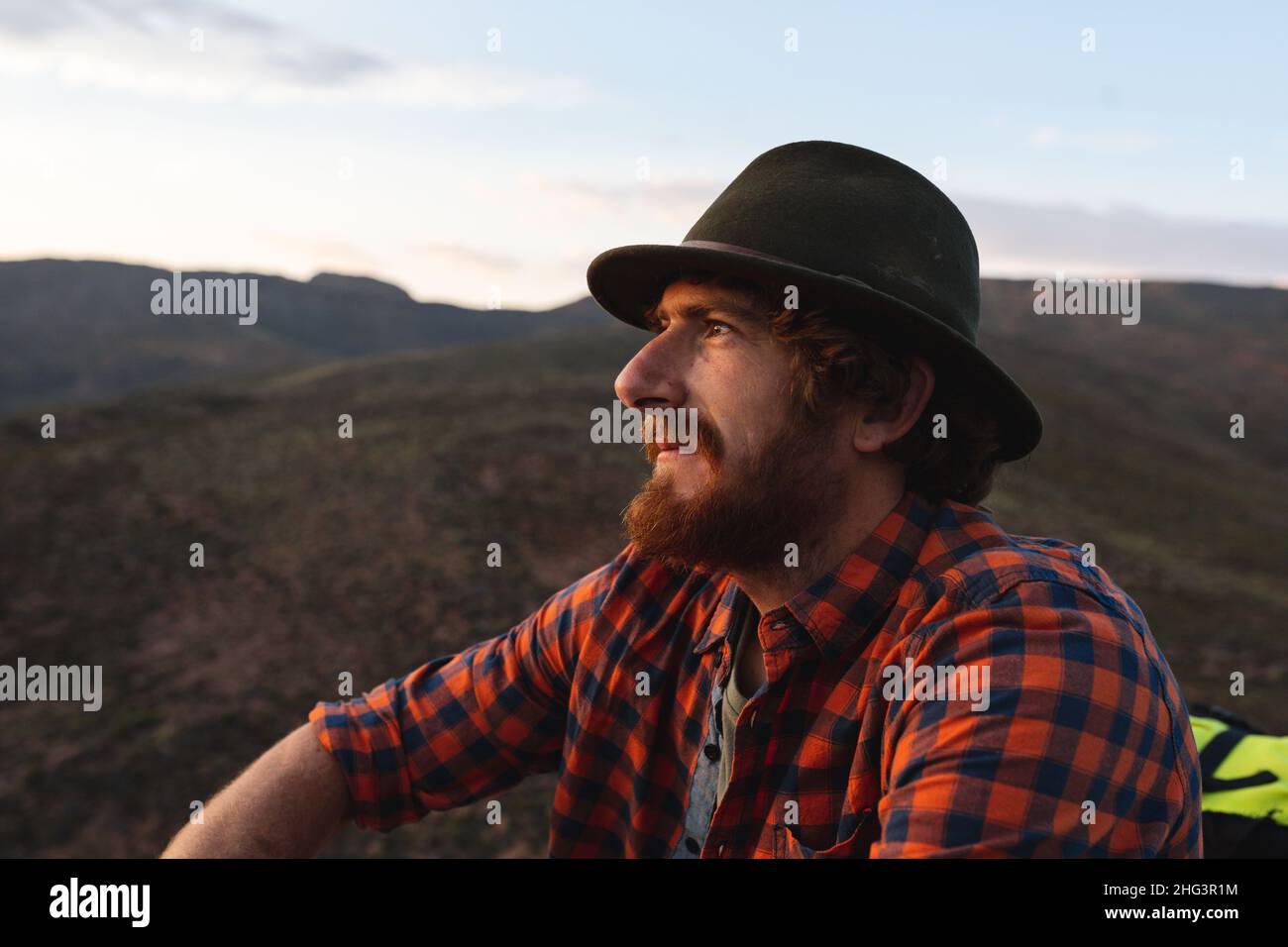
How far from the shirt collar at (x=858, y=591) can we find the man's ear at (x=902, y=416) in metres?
0.19

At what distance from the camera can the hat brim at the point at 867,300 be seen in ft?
7.95

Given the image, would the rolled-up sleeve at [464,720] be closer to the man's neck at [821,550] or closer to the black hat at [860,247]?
the man's neck at [821,550]

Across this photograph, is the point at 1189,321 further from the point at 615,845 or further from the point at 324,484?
the point at 615,845

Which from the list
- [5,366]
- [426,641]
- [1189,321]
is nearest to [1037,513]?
[426,641]

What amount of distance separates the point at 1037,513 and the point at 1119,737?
22.6 metres

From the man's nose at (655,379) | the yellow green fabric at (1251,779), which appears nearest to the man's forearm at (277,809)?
the man's nose at (655,379)

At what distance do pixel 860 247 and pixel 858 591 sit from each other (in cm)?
90

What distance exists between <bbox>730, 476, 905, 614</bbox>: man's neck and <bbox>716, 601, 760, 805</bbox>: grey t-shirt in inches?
4.2

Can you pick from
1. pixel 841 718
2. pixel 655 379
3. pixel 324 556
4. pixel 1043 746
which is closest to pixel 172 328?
pixel 324 556

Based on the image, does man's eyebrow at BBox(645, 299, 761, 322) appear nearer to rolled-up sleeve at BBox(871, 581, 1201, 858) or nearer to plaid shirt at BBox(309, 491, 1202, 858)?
plaid shirt at BBox(309, 491, 1202, 858)

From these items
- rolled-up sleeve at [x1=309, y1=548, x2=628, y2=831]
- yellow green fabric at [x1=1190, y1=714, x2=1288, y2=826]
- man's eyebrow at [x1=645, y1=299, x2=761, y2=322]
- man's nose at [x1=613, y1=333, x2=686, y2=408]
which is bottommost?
yellow green fabric at [x1=1190, y1=714, x2=1288, y2=826]

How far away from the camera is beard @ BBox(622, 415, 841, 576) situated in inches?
102

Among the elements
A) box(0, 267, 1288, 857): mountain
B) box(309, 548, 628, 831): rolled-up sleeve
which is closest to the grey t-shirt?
box(309, 548, 628, 831): rolled-up sleeve
